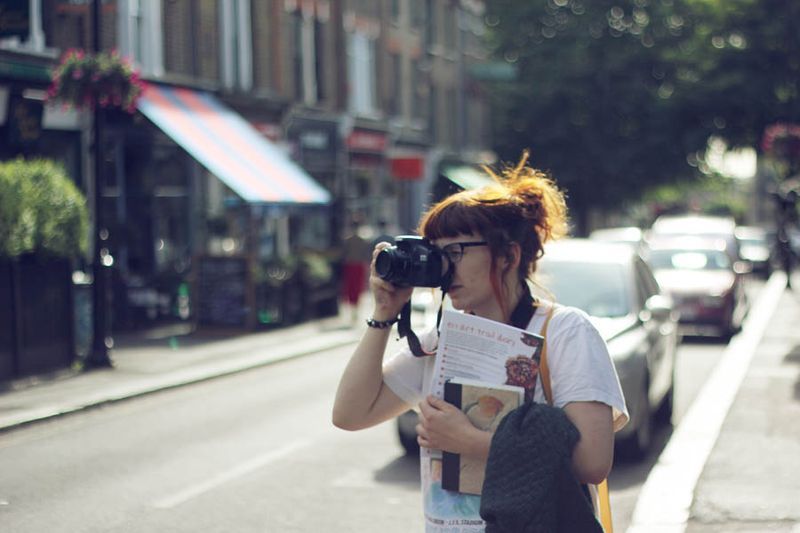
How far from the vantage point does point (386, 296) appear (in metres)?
3.22

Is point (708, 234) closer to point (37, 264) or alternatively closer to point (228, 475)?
point (37, 264)

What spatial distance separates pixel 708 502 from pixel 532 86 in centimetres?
3862

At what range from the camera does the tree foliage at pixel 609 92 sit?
4378cm

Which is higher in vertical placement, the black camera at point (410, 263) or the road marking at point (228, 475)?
the black camera at point (410, 263)

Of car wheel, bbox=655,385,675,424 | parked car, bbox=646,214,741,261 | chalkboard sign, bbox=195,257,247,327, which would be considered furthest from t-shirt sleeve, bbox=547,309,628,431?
parked car, bbox=646,214,741,261

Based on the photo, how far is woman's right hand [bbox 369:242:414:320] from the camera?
3197 millimetres

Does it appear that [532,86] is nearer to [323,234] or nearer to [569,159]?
[569,159]

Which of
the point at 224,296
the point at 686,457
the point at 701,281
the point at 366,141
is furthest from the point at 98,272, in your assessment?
the point at 366,141

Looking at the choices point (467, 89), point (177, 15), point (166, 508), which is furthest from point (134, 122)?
point (467, 89)

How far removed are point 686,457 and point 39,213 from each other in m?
7.59

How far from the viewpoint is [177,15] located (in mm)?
22953

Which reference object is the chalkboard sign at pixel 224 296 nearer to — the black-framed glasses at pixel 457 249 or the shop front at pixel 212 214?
the shop front at pixel 212 214

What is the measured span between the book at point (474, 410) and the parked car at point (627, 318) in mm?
5441

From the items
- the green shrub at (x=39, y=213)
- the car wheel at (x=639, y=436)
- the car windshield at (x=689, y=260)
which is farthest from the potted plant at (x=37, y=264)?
the car windshield at (x=689, y=260)
